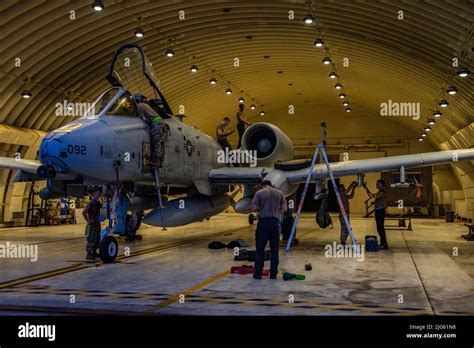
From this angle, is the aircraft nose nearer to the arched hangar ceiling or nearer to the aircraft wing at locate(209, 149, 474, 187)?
the aircraft wing at locate(209, 149, 474, 187)

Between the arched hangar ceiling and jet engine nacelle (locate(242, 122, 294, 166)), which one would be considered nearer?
the arched hangar ceiling

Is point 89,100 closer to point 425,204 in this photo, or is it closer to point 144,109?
point 144,109

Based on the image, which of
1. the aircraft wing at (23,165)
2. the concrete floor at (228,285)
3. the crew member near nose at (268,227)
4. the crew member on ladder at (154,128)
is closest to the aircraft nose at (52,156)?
the concrete floor at (228,285)

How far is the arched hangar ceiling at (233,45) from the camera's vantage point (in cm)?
1579

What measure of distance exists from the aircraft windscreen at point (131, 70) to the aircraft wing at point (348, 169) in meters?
3.86

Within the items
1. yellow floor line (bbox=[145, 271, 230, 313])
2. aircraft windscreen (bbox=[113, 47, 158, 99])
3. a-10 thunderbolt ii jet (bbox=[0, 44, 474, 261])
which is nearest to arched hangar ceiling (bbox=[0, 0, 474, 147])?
a-10 thunderbolt ii jet (bbox=[0, 44, 474, 261])

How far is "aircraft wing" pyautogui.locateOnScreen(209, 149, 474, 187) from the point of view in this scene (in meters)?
13.2

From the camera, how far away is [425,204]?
28.4 m

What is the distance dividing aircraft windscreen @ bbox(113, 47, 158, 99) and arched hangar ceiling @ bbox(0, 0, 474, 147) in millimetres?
Result: 4835

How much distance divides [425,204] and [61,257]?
22741mm

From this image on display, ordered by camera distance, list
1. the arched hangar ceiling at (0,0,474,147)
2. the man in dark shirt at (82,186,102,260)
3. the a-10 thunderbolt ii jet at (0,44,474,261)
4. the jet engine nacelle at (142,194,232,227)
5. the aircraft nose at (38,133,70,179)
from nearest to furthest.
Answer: the aircraft nose at (38,133,70,179)
the a-10 thunderbolt ii jet at (0,44,474,261)
the man in dark shirt at (82,186,102,260)
the jet engine nacelle at (142,194,232,227)
the arched hangar ceiling at (0,0,474,147)

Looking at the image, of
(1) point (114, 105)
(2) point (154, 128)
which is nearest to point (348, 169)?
(2) point (154, 128)

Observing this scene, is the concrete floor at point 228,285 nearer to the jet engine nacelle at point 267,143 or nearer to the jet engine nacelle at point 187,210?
the jet engine nacelle at point 187,210
